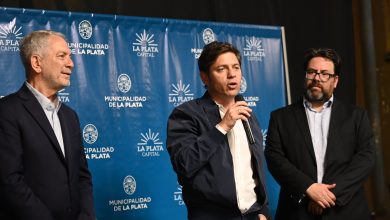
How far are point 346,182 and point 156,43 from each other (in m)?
1.81

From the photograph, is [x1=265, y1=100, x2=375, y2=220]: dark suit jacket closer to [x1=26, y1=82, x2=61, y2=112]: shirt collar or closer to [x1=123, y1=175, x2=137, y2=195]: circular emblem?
[x1=123, y1=175, x2=137, y2=195]: circular emblem

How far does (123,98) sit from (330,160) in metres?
1.56

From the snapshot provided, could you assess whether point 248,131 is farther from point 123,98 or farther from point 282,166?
point 123,98

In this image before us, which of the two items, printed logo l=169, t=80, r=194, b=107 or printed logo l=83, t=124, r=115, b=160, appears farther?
printed logo l=169, t=80, r=194, b=107

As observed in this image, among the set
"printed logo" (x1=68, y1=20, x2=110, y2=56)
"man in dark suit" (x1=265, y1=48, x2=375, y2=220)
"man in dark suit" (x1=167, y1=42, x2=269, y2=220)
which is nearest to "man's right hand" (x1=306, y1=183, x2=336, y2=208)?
"man in dark suit" (x1=265, y1=48, x2=375, y2=220)

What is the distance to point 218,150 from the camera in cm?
277

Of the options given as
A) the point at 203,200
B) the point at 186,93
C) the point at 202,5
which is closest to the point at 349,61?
the point at 202,5

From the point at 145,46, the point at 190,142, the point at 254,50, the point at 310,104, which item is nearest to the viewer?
the point at 190,142

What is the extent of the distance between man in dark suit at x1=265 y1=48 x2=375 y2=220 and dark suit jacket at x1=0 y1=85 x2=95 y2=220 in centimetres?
132

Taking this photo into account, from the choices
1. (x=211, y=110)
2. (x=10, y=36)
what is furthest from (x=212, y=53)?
(x=10, y=36)

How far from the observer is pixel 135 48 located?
14.3 ft

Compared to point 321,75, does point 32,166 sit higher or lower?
lower

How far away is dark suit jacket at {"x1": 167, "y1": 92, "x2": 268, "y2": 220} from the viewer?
108 inches

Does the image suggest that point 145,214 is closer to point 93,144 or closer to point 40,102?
point 93,144
